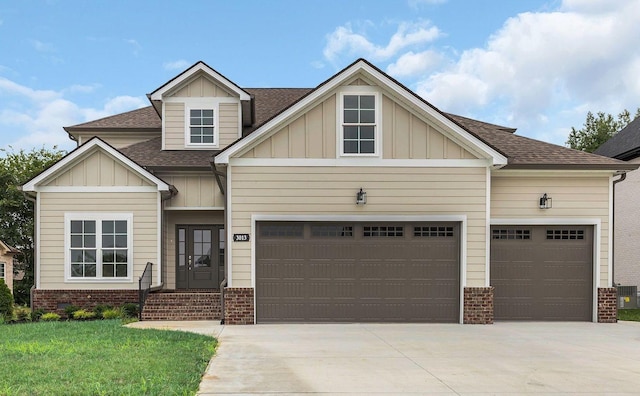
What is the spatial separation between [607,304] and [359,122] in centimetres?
779

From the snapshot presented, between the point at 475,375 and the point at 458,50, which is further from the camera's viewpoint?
the point at 458,50

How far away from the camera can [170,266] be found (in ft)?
46.2

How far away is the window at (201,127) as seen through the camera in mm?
14602

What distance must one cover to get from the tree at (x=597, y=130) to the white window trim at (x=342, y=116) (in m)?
32.9

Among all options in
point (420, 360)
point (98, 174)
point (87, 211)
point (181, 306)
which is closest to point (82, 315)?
point (181, 306)

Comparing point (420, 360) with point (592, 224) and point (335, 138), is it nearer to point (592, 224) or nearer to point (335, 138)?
point (335, 138)

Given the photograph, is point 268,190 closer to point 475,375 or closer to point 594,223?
point 475,375

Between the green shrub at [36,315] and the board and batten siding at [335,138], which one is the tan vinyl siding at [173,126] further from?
the green shrub at [36,315]

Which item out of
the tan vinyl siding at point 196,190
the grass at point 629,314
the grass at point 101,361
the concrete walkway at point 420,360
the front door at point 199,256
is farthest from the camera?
the front door at point 199,256

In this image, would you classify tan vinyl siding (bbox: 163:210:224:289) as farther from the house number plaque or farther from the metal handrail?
the house number plaque

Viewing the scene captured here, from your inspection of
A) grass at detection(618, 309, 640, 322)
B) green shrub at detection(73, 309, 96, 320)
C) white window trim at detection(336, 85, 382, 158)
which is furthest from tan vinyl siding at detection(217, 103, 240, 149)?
grass at detection(618, 309, 640, 322)

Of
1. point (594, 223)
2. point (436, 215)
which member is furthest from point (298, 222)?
point (594, 223)

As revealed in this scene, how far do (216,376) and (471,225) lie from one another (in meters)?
7.29

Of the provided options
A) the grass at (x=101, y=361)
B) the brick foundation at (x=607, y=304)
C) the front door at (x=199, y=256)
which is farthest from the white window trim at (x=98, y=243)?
the brick foundation at (x=607, y=304)
